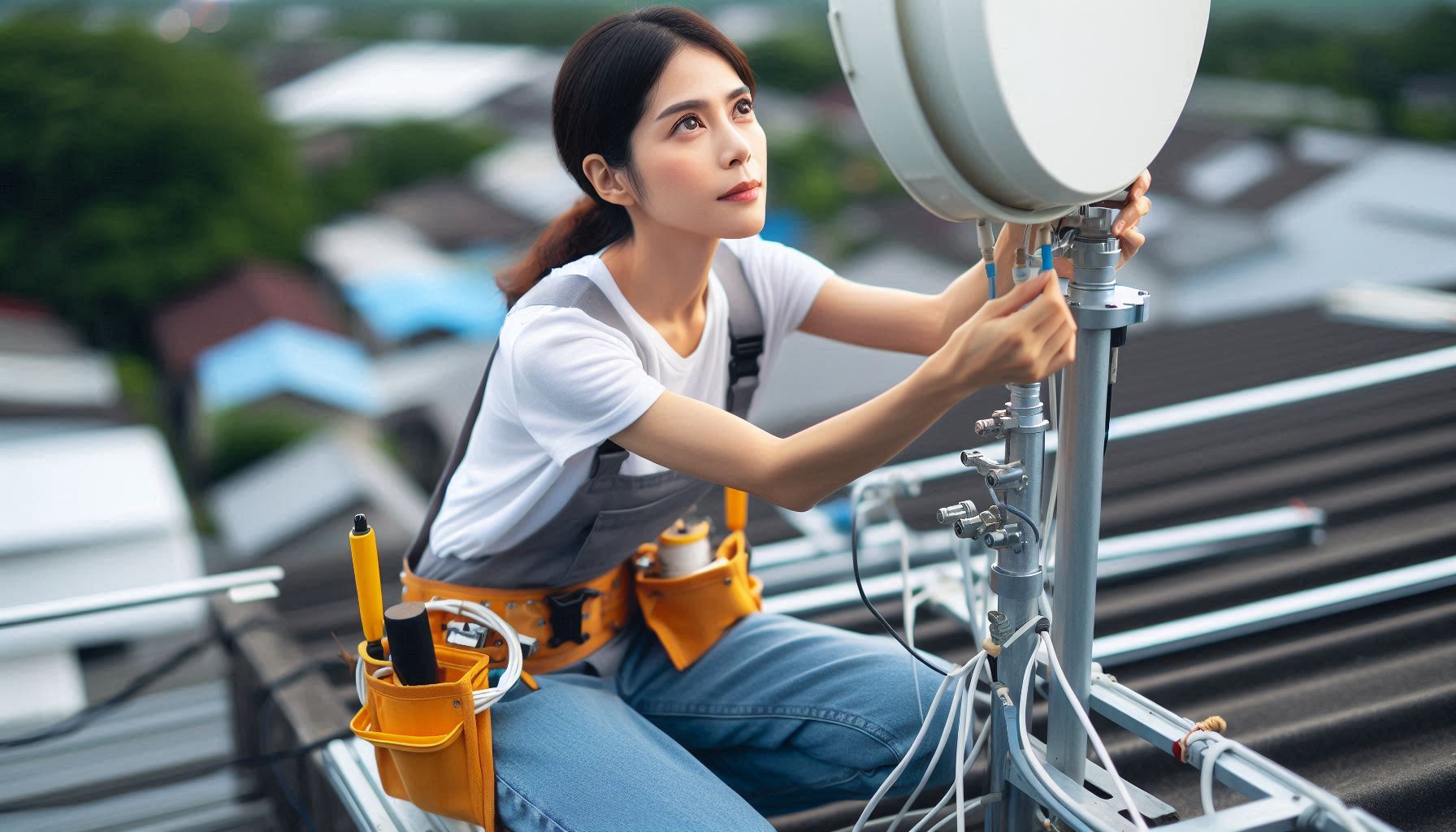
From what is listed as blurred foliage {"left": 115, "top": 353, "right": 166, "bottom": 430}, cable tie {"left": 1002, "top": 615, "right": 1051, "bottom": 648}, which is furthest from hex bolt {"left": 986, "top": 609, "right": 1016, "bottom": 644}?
blurred foliage {"left": 115, "top": 353, "right": 166, "bottom": 430}

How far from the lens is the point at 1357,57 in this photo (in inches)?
1499

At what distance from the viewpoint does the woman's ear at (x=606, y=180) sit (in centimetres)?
144

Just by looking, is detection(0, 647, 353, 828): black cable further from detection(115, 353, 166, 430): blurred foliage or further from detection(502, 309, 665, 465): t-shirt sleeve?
detection(115, 353, 166, 430): blurred foliage

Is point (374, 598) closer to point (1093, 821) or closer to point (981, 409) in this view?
point (1093, 821)

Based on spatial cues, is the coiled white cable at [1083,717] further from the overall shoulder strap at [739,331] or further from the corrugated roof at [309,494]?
the corrugated roof at [309,494]

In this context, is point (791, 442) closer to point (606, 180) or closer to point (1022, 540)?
point (1022, 540)

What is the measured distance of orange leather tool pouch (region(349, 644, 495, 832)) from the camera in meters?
1.32

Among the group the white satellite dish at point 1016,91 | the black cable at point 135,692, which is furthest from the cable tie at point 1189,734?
the black cable at point 135,692

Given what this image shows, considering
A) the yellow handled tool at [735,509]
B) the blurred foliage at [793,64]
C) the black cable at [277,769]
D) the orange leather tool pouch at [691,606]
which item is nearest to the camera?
the orange leather tool pouch at [691,606]

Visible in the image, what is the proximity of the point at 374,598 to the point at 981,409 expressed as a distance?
9.88ft

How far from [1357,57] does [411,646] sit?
44132mm

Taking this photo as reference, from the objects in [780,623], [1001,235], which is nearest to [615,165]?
[1001,235]

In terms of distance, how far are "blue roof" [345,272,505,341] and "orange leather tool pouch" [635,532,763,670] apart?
2265 cm

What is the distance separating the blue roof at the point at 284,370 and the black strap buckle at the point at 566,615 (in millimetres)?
20619
